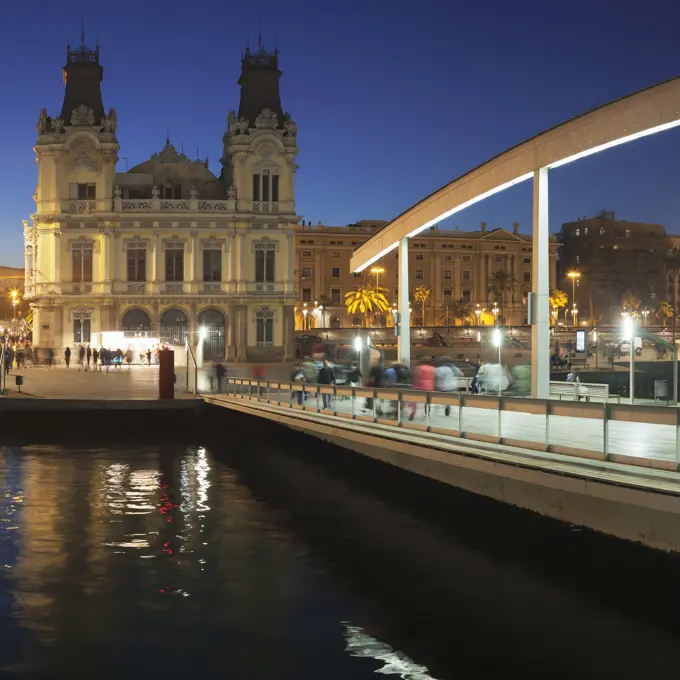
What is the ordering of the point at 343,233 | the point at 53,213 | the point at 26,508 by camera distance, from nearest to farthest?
the point at 26,508, the point at 53,213, the point at 343,233

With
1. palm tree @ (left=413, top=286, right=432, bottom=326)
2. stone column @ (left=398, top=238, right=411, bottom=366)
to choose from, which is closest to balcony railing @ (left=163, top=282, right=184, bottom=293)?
stone column @ (left=398, top=238, right=411, bottom=366)

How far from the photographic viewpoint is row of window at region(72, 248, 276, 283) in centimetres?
7694

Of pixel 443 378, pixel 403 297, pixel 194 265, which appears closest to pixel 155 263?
pixel 194 265

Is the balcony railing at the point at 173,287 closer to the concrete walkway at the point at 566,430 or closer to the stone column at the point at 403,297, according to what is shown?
the stone column at the point at 403,297

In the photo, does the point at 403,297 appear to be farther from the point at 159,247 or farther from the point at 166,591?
the point at 159,247

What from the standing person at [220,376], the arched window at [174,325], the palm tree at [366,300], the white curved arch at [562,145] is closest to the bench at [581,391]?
the white curved arch at [562,145]

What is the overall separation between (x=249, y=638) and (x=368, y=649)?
1.41 metres

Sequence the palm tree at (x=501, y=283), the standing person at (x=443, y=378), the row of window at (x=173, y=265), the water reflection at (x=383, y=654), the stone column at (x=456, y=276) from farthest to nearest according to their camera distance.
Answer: the stone column at (x=456, y=276) < the palm tree at (x=501, y=283) < the row of window at (x=173, y=265) < the standing person at (x=443, y=378) < the water reflection at (x=383, y=654)

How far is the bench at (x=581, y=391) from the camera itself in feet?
85.8

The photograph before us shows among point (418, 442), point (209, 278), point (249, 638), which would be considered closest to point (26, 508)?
point (418, 442)

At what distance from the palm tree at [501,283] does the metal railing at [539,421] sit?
11110 centimetres

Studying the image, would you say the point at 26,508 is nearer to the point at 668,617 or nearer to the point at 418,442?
the point at 418,442

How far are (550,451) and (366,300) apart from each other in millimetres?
112704

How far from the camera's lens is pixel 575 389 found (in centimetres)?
2722
